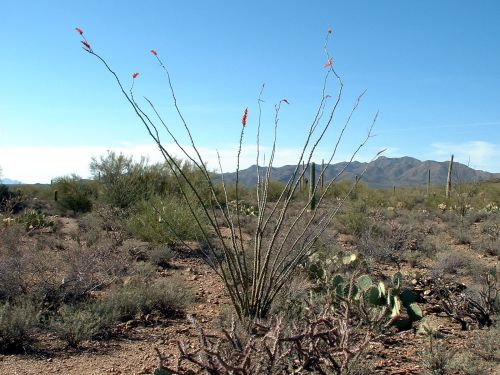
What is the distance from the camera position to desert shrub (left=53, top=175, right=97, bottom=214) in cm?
2014

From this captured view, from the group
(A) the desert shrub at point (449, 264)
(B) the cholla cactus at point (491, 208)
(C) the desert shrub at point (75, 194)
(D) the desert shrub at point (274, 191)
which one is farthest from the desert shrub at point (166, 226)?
(B) the cholla cactus at point (491, 208)

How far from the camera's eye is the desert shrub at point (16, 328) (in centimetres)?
521

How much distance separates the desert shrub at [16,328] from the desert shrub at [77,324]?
207mm

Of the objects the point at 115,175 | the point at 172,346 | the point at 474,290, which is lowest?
the point at 172,346

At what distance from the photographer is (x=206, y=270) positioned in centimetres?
940

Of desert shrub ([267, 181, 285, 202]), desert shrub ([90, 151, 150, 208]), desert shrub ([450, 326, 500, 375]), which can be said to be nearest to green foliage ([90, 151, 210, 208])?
desert shrub ([90, 151, 150, 208])

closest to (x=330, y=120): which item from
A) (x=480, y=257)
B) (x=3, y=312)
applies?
(x=3, y=312)

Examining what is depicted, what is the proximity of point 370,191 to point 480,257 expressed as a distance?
16360mm

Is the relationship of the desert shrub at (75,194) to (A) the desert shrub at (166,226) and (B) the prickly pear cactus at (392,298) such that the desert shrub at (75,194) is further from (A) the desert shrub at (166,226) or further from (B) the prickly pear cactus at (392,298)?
(B) the prickly pear cactus at (392,298)

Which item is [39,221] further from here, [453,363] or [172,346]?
[453,363]

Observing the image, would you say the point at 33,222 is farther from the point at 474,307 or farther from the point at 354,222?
the point at 474,307

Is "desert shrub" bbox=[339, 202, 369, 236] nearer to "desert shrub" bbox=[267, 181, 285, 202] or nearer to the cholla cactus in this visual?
the cholla cactus

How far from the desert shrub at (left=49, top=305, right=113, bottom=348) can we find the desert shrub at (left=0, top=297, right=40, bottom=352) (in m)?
0.21

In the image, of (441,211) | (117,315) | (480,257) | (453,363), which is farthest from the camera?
Answer: (441,211)
